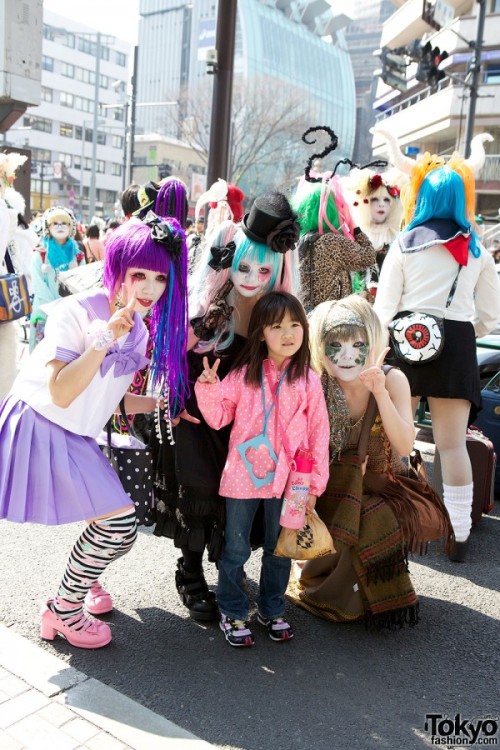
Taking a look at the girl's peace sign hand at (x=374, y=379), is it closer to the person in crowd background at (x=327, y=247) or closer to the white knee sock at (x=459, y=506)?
the person in crowd background at (x=327, y=247)

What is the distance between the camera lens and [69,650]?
262cm

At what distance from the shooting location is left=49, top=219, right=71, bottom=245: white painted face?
24.2 ft

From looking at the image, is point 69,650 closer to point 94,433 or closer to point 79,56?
point 94,433

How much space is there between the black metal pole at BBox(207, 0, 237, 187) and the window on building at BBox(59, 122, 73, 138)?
216ft

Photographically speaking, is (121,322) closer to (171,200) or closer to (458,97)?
(171,200)

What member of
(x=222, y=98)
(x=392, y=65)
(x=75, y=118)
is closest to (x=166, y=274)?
(x=222, y=98)

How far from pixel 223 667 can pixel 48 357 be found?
127cm

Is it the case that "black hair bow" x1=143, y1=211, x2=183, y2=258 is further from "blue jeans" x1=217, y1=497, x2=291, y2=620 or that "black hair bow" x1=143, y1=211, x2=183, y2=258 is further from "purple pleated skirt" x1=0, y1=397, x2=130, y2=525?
"blue jeans" x1=217, y1=497, x2=291, y2=620

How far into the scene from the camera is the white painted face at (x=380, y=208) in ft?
15.0

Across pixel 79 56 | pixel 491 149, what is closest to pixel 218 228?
pixel 491 149

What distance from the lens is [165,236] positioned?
2.39 m

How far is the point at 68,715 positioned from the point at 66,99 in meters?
73.2

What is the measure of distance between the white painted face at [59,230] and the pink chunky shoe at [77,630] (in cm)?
540

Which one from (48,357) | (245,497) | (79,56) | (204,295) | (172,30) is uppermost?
(172,30)
